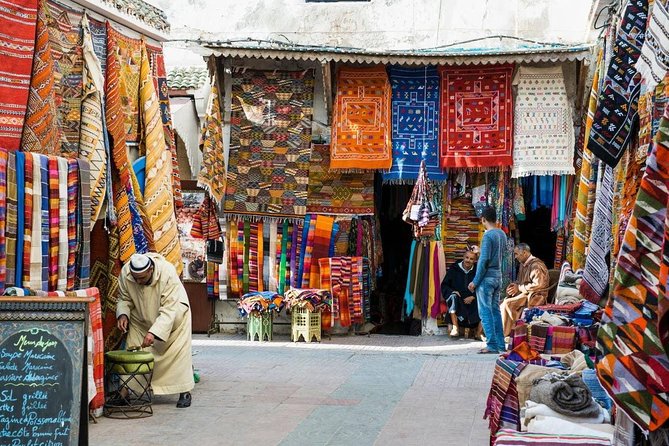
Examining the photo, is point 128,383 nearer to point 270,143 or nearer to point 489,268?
point 489,268

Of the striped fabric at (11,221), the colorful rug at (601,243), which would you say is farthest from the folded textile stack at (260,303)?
the colorful rug at (601,243)

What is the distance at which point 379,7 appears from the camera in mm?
16406

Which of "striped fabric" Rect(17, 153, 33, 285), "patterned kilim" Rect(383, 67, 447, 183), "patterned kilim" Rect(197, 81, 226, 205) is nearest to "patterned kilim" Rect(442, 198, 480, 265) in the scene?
"patterned kilim" Rect(383, 67, 447, 183)

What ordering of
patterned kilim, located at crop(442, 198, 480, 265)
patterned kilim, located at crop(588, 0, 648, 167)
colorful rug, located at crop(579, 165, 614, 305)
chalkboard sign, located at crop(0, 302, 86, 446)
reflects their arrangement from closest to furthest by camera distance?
patterned kilim, located at crop(588, 0, 648, 167), chalkboard sign, located at crop(0, 302, 86, 446), colorful rug, located at crop(579, 165, 614, 305), patterned kilim, located at crop(442, 198, 480, 265)

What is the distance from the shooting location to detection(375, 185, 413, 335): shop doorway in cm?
1526

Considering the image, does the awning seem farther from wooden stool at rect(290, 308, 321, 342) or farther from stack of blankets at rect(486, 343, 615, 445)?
stack of blankets at rect(486, 343, 615, 445)

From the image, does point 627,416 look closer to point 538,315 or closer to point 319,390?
point 538,315

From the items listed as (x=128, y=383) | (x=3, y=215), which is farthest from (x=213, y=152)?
(x=3, y=215)

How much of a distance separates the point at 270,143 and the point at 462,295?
3280 millimetres

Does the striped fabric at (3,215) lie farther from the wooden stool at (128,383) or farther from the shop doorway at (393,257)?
the shop doorway at (393,257)

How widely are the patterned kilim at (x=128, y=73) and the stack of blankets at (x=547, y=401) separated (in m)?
4.29

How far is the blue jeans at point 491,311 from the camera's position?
36.7 feet

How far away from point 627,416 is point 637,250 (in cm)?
55

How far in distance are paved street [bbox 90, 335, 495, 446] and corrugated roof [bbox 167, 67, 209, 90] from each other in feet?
14.1
